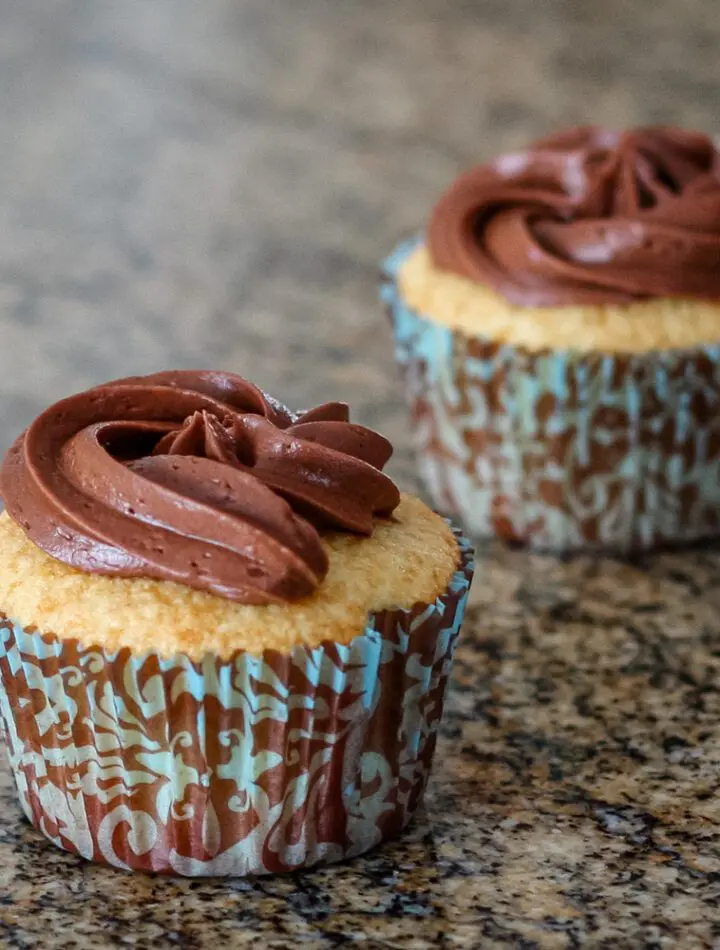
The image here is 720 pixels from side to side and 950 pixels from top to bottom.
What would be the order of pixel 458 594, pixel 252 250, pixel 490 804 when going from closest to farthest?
pixel 458 594
pixel 490 804
pixel 252 250

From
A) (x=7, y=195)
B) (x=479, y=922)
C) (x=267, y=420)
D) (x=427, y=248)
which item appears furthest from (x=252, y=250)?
(x=479, y=922)

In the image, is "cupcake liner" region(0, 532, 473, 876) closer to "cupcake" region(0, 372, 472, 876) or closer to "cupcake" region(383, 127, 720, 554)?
"cupcake" region(0, 372, 472, 876)

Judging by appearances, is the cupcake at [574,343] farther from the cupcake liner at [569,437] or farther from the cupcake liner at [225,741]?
the cupcake liner at [225,741]

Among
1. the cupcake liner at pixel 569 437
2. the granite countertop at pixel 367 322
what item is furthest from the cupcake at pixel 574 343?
the granite countertop at pixel 367 322

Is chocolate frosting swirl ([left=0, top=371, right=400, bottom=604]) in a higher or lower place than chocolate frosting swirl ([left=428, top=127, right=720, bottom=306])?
lower

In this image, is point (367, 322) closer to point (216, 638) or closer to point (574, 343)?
point (574, 343)

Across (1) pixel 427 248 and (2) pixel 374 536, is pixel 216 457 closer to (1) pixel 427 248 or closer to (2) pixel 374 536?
(2) pixel 374 536

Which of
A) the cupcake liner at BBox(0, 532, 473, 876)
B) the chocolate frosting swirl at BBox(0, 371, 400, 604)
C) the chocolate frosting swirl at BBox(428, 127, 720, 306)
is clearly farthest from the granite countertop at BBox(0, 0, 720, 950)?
the chocolate frosting swirl at BBox(428, 127, 720, 306)
